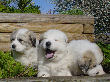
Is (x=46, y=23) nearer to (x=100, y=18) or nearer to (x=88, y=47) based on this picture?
(x=88, y=47)

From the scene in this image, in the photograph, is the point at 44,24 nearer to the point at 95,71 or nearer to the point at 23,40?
the point at 23,40

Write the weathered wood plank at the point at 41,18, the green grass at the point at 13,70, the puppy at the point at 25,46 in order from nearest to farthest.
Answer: the green grass at the point at 13,70 → the puppy at the point at 25,46 → the weathered wood plank at the point at 41,18

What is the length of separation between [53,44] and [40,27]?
2.44 meters

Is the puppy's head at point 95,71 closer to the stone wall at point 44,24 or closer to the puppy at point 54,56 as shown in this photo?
the puppy at point 54,56

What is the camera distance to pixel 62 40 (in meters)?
4.71

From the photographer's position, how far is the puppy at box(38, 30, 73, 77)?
15.1 feet

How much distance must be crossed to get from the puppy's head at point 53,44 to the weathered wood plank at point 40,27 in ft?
7.18

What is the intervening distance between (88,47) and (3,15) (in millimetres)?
2992

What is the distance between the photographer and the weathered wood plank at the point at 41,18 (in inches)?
270

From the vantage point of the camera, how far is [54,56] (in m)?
4.67

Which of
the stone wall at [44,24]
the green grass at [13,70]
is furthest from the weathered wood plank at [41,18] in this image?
the green grass at [13,70]

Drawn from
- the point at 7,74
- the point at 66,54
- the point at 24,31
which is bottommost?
the point at 7,74

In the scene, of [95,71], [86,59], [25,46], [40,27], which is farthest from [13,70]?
[40,27]

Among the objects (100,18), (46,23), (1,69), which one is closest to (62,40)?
(1,69)
